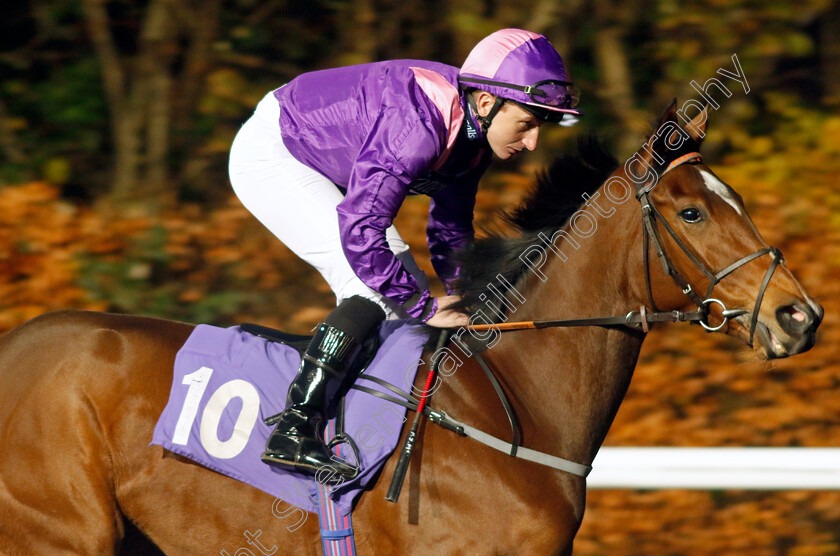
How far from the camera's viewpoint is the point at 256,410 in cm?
264

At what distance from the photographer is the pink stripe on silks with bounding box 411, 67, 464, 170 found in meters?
2.69

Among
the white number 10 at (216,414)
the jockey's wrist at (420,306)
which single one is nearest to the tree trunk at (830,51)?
the jockey's wrist at (420,306)

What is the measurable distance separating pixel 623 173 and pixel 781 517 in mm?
2801

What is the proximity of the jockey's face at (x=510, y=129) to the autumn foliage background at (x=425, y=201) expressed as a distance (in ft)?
5.60

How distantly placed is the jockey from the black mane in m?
0.10

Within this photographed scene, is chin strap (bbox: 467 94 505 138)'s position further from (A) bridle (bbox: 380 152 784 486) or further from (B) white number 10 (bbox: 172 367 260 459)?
(B) white number 10 (bbox: 172 367 260 459)

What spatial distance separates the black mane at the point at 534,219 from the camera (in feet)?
9.00

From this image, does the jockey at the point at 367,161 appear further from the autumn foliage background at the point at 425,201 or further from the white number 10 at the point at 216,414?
the autumn foliage background at the point at 425,201

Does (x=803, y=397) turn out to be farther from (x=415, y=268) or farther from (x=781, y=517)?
(x=415, y=268)

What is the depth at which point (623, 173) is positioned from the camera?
2611 mm

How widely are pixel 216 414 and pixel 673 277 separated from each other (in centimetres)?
143

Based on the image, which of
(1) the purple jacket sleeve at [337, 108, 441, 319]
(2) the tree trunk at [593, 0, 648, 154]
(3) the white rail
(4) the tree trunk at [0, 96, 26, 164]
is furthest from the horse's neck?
(4) the tree trunk at [0, 96, 26, 164]

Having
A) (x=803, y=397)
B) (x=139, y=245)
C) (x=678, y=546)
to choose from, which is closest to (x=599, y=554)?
(x=678, y=546)

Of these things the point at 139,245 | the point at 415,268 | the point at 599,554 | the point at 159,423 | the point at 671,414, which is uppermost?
the point at 415,268
